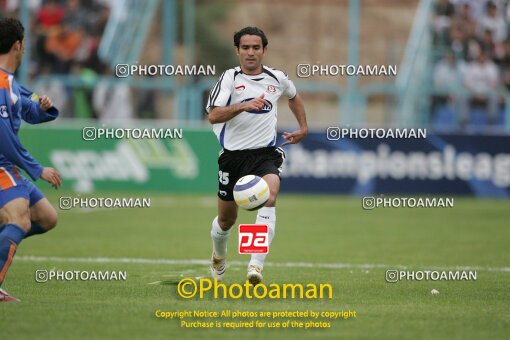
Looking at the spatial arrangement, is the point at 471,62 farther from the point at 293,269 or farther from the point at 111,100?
the point at 293,269

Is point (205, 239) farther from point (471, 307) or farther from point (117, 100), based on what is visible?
point (117, 100)

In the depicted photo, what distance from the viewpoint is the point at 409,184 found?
22.8 metres

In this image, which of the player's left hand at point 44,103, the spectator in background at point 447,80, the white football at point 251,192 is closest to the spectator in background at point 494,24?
the spectator in background at point 447,80

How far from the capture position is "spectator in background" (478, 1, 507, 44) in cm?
2509

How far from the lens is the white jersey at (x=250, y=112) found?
32.0 feet

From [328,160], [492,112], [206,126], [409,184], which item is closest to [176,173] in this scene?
[206,126]

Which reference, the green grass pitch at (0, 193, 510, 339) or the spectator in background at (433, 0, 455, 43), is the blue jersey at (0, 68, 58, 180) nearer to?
the green grass pitch at (0, 193, 510, 339)

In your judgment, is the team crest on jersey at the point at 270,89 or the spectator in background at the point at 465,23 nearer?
the team crest on jersey at the point at 270,89

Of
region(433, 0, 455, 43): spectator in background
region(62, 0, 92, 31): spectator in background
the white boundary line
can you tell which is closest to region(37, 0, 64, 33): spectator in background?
region(62, 0, 92, 31): spectator in background

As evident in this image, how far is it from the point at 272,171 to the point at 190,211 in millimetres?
10004

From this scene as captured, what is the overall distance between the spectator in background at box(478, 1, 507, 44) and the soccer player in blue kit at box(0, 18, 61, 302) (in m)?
18.6

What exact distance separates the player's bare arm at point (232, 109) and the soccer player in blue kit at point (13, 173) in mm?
1867

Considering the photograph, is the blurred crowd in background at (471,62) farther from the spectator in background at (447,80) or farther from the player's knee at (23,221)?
the player's knee at (23,221)

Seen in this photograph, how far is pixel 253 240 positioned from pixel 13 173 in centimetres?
239
